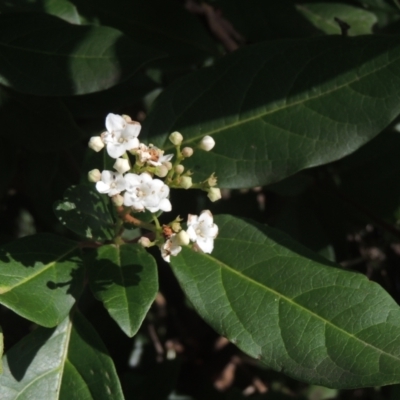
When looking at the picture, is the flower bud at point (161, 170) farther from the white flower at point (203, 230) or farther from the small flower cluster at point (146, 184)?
the white flower at point (203, 230)

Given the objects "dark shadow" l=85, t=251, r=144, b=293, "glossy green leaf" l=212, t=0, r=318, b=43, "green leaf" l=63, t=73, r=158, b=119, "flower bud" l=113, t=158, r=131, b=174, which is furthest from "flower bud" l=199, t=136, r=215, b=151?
"glossy green leaf" l=212, t=0, r=318, b=43

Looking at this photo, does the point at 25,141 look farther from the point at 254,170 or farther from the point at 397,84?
the point at 397,84

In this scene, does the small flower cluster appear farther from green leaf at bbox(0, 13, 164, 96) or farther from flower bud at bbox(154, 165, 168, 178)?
green leaf at bbox(0, 13, 164, 96)

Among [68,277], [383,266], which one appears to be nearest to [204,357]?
[383,266]

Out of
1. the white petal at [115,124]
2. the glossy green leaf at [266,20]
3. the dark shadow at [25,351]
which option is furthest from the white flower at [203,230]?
the glossy green leaf at [266,20]

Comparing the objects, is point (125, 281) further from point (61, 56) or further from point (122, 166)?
point (61, 56)
